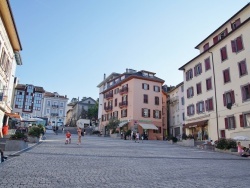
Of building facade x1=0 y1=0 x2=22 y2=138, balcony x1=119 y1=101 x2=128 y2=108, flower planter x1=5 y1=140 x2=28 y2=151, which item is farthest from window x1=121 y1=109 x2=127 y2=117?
flower planter x1=5 y1=140 x2=28 y2=151

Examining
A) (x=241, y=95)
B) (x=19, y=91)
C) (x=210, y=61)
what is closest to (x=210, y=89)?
(x=210, y=61)

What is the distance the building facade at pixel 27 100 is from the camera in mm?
72875

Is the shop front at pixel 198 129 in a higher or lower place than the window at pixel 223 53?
lower

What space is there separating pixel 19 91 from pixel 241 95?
226 ft

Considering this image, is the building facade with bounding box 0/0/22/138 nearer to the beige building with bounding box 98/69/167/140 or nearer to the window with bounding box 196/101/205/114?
the beige building with bounding box 98/69/167/140

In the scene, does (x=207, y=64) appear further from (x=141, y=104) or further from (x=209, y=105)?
(x=141, y=104)

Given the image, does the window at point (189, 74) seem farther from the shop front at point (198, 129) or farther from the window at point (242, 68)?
the window at point (242, 68)

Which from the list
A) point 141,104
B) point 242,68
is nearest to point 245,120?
point 242,68

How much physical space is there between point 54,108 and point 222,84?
234 ft

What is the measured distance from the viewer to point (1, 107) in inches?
1033

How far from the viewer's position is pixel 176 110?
183 ft

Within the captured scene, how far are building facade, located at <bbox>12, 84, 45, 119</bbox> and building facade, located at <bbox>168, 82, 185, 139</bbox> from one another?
1785 inches

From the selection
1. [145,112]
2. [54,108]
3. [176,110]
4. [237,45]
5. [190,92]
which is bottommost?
[145,112]

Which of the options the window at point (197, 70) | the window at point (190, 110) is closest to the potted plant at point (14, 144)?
the window at point (190, 110)
